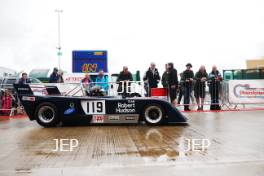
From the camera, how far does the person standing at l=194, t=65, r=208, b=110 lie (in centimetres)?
1523

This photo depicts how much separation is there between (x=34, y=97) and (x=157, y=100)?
3411 millimetres

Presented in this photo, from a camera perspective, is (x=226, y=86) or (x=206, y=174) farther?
(x=226, y=86)

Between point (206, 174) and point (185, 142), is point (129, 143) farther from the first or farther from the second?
point (206, 174)

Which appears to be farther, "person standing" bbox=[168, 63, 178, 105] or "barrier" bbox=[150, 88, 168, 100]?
"person standing" bbox=[168, 63, 178, 105]

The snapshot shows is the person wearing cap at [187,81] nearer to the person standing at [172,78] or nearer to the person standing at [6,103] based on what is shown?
the person standing at [172,78]

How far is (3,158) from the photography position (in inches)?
245

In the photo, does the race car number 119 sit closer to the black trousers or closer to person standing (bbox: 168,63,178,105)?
person standing (bbox: 168,63,178,105)

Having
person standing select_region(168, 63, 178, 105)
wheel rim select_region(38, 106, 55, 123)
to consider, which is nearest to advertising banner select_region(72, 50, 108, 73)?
person standing select_region(168, 63, 178, 105)

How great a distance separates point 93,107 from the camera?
1053 centimetres

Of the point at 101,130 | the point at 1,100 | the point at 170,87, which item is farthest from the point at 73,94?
the point at 1,100

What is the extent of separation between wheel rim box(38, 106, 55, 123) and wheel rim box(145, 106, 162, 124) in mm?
2601

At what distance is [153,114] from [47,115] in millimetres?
2934

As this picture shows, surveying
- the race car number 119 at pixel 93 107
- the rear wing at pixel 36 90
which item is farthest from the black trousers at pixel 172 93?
the rear wing at pixel 36 90

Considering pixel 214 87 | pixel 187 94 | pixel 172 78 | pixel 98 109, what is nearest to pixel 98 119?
pixel 98 109
